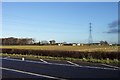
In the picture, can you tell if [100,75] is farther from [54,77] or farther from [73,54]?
[73,54]

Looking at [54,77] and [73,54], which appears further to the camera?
[73,54]

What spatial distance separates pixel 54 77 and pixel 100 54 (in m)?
13.2

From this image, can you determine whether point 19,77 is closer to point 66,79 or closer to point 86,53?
point 66,79

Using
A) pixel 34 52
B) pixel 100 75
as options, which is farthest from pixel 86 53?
pixel 100 75

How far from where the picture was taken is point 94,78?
10734 mm

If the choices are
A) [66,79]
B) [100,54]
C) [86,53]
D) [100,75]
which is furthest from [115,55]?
[66,79]

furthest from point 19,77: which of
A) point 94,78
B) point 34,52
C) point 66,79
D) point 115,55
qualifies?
point 34,52

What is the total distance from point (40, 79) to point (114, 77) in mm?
2901

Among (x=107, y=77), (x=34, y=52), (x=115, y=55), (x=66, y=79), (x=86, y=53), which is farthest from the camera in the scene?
(x=34, y=52)

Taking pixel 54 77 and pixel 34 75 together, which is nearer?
pixel 54 77

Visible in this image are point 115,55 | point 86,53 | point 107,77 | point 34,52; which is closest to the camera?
point 107,77

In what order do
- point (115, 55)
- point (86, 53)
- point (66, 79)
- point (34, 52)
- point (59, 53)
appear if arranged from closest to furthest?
point (66, 79)
point (115, 55)
point (86, 53)
point (59, 53)
point (34, 52)

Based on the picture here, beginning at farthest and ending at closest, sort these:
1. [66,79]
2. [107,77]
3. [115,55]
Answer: [115,55], [107,77], [66,79]

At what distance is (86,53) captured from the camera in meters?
24.8
